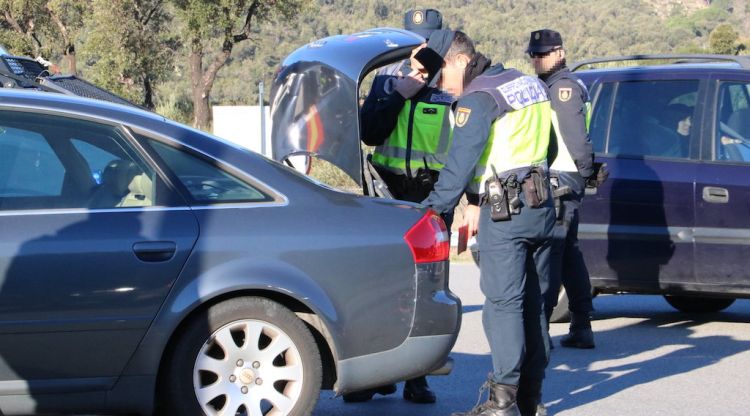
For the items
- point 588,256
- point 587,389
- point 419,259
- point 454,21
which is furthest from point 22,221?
point 454,21

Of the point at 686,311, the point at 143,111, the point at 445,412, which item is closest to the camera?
the point at 143,111

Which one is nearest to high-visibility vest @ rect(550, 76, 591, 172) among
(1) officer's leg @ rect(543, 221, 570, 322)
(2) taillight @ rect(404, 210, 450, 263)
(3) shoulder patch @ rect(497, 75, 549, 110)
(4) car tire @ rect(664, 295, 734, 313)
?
(1) officer's leg @ rect(543, 221, 570, 322)

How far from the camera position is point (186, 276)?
4.91 meters

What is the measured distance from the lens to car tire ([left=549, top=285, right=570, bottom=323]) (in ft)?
27.9

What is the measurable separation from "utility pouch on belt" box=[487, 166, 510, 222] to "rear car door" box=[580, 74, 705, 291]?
9.47 ft

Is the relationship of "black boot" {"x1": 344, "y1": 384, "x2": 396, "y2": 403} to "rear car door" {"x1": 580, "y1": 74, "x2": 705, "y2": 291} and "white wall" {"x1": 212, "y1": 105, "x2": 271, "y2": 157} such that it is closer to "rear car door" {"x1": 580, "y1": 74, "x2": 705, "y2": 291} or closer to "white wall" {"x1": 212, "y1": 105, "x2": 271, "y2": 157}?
"rear car door" {"x1": 580, "y1": 74, "x2": 705, "y2": 291}

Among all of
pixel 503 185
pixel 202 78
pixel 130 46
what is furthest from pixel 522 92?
pixel 130 46

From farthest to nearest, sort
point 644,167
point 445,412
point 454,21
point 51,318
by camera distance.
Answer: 1. point 454,21
2. point 644,167
3. point 445,412
4. point 51,318

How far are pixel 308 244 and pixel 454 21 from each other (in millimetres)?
60820

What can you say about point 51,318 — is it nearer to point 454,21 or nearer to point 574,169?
point 574,169

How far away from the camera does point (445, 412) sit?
20.0ft

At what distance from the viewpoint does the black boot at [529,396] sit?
577 cm

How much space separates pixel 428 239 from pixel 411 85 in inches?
48.5

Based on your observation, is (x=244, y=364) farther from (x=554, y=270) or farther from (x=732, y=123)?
(x=732, y=123)
